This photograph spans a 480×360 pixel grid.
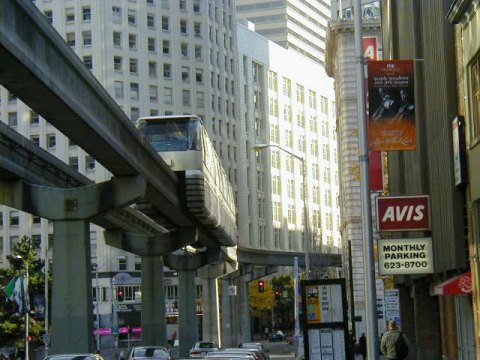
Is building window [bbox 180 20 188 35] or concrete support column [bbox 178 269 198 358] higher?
building window [bbox 180 20 188 35]

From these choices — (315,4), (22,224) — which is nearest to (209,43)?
(22,224)

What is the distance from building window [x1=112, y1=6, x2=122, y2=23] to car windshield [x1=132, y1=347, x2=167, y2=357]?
76.9m

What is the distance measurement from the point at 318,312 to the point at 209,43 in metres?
92.3

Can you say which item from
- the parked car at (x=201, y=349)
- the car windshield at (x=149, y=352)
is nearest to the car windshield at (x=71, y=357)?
the car windshield at (x=149, y=352)

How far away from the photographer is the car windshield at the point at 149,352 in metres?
38.8

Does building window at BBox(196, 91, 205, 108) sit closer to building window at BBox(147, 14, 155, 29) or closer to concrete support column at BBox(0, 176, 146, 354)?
building window at BBox(147, 14, 155, 29)

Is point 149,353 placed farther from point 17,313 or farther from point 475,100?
point 17,313

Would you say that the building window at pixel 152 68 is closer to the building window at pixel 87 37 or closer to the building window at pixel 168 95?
the building window at pixel 168 95

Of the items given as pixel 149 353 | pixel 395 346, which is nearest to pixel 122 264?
pixel 149 353

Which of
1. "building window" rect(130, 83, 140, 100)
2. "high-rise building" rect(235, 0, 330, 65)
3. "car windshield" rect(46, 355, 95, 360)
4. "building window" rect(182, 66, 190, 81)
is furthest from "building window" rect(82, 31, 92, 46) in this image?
"car windshield" rect(46, 355, 95, 360)

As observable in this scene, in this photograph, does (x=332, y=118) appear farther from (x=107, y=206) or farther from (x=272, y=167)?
(x=107, y=206)

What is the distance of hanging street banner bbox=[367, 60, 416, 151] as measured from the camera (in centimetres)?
2158

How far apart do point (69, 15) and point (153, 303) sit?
56.4m

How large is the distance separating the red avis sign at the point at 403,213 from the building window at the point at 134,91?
85527 millimetres
